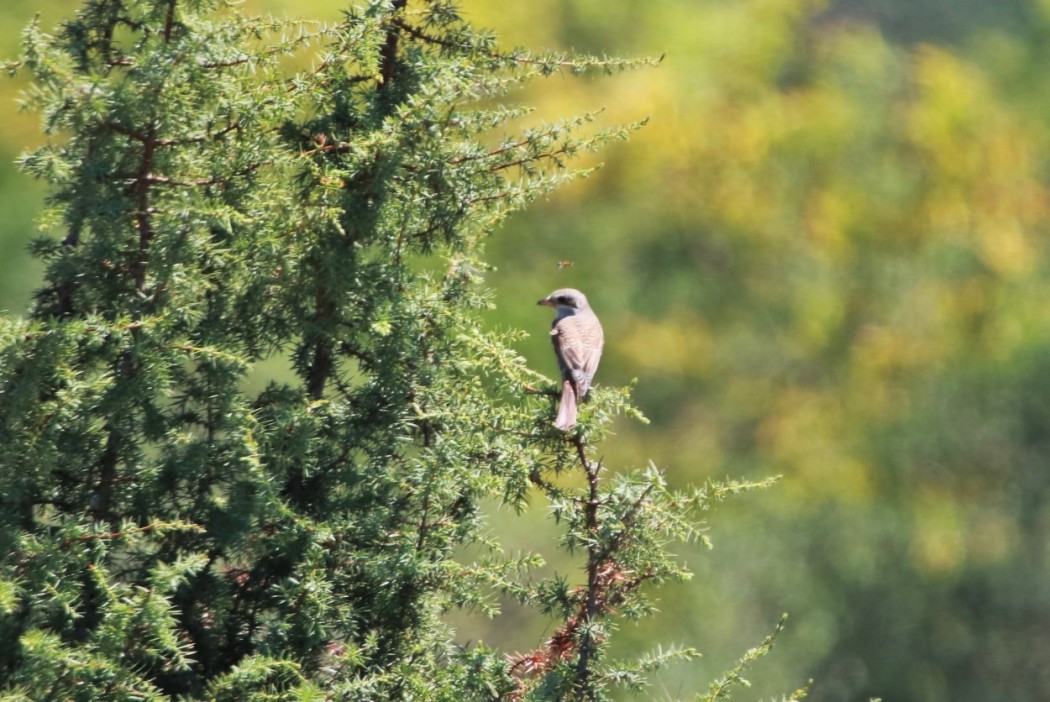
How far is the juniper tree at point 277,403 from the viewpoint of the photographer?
269cm

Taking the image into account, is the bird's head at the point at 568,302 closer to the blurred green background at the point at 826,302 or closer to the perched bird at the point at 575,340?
the perched bird at the point at 575,340

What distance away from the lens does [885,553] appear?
572 inches

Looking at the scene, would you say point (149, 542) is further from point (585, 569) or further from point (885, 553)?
point (885, 553)

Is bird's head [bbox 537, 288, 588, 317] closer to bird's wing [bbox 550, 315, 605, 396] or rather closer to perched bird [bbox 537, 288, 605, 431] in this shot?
perched bird [bbox 537, 288, 605, 431]

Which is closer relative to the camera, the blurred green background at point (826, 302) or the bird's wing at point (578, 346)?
the bird's wing at point (578, 346)

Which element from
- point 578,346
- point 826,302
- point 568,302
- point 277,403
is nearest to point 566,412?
point 277,403

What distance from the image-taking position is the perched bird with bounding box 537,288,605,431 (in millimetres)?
4441

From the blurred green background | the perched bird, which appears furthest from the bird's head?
the blurred green background

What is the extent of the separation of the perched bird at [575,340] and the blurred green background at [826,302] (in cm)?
702

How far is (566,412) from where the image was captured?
10.6 feet

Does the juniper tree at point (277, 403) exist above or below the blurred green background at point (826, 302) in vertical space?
below

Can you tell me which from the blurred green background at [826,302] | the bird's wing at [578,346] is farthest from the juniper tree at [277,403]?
the blurred green background at [826,302]

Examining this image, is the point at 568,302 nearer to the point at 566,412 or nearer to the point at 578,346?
the point at 578,346

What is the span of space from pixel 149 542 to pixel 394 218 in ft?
3.17
